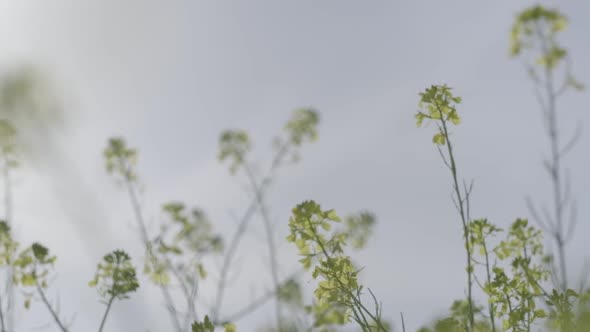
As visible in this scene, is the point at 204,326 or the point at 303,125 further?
the point at 303,125

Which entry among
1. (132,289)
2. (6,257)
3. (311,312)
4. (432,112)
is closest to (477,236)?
(432,112)

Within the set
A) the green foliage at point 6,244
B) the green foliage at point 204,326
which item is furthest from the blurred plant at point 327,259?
the green foliage at point 6,244

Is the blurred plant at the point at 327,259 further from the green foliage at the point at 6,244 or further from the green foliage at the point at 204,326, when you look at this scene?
the green foliage at the point at 6,244

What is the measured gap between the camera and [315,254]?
2.36m

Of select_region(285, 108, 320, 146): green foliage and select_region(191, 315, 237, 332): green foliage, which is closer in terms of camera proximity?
select_region(191, 315, 237, 332): green foliage

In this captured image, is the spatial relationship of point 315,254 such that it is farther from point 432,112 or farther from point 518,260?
point 518,260

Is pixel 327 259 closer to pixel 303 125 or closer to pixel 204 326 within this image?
pixel 204 326

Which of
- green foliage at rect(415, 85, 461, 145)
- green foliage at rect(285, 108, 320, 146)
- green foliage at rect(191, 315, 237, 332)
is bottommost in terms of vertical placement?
green foliage at rect(191, 315, 237, 332)

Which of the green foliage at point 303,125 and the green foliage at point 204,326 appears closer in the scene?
the green foliage at point 204,326

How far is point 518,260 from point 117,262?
2.35 meters

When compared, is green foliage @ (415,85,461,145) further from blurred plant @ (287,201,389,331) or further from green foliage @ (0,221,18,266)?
green foliage @ (0,221,18,266)

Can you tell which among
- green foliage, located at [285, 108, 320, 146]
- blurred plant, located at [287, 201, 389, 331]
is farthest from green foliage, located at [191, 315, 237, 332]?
green foliage, located at [285, 108, 320, 146]

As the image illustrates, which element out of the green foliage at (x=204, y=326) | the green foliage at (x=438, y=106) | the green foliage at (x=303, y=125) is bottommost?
the green foliage at (x=204, y=326)

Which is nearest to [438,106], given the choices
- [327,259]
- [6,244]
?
[327,259]
